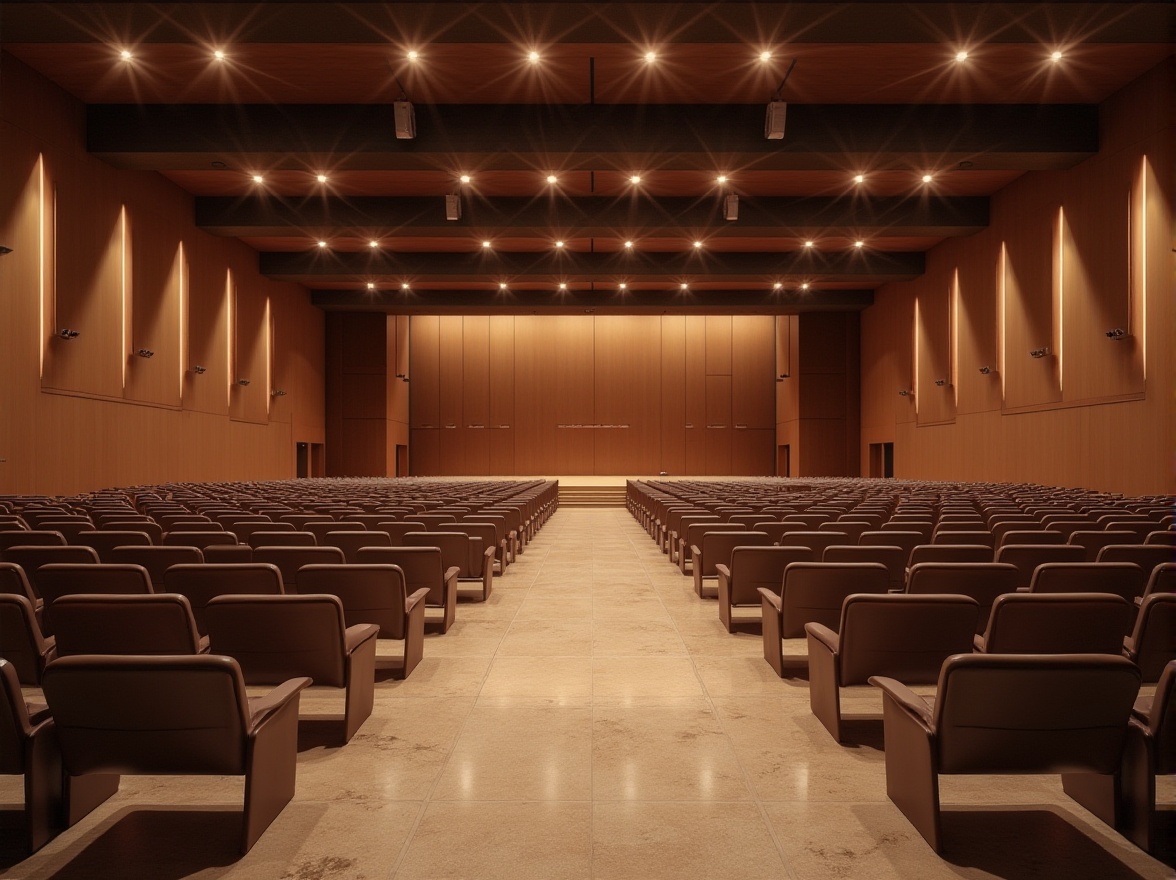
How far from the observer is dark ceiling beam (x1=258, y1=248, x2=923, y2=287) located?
2148 centimetres

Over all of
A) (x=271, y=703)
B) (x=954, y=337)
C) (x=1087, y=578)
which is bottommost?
(x=271, y=703)

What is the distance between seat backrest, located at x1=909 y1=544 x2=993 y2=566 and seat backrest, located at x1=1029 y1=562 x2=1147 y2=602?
2.64ft

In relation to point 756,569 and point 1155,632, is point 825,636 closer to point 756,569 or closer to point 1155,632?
point 1155,632

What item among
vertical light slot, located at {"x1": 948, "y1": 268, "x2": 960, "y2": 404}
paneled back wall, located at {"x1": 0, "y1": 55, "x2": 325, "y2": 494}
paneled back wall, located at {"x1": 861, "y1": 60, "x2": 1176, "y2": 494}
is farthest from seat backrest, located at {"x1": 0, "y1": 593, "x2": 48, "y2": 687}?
vertical light slot, located at {"x1": 948, "y1": 268, "x2": 960, "y2": 404}

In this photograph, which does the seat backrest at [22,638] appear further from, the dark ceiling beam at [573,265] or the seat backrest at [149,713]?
the dark ceiling beam at [573,265]

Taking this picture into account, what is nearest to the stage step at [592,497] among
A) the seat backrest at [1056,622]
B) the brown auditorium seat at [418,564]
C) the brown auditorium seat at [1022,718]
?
the brown auditorium seat at [418,564]

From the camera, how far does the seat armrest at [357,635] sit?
349 centimetres

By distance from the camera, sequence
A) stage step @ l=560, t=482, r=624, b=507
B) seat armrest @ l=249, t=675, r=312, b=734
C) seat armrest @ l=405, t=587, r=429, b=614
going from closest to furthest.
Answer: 1. seat armrest @ l=249, t=675, r=312, b=734
2. seat armrest @ l=405, t=587, r=429, b=614
3. stage step @ l=560, t=482, r=624, b=507

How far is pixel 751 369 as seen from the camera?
31172 millimetres

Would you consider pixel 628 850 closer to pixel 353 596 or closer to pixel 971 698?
pixel 971 698

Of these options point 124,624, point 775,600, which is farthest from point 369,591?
point 775,600

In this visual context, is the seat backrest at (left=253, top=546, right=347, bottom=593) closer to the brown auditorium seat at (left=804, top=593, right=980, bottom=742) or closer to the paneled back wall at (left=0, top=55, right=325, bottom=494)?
the brown auditorium seat at (left=804, top=593, right=980, bottom=742)

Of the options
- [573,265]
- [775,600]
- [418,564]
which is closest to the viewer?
[775,600]

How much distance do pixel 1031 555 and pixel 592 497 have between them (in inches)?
715
